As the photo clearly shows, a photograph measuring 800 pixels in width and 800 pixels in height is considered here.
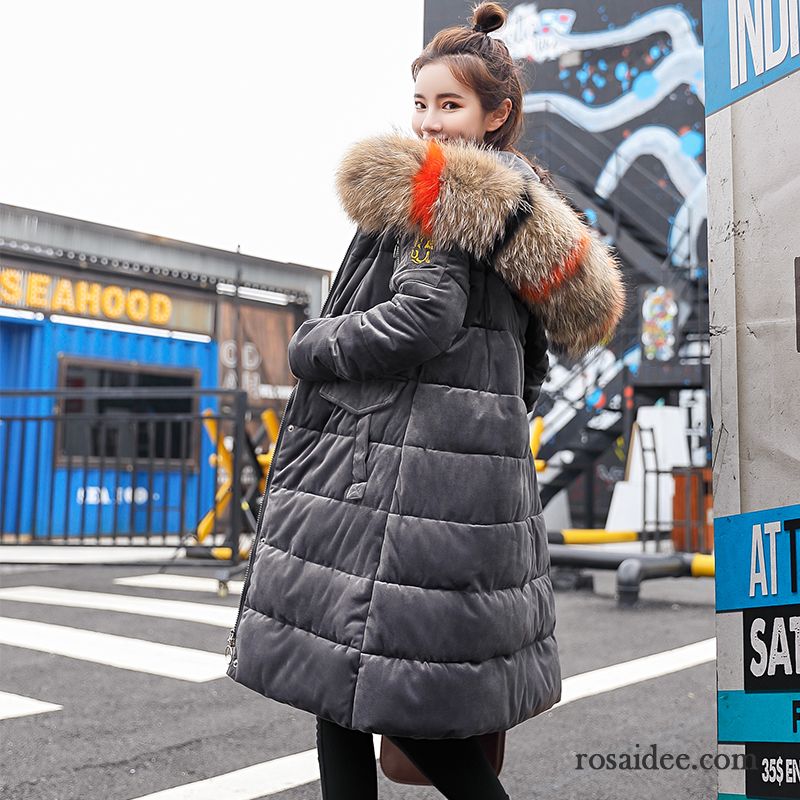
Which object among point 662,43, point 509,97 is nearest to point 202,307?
point 662,43

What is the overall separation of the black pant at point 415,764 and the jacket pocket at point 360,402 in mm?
444

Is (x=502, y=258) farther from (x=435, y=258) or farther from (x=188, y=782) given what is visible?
(x=188, y=782)

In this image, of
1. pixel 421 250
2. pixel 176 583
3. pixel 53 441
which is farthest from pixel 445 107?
pixel 53 441

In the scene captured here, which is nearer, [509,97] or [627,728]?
[509,97]

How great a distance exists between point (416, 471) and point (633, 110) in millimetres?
14660

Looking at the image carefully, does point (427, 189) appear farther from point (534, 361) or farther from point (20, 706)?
point (20, 706)

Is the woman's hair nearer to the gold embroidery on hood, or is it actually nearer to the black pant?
the gold embroidery on hood

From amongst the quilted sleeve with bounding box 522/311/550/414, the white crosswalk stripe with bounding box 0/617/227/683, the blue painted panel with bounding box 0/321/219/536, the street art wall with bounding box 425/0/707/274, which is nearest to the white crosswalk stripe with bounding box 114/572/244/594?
the white crosswalk stripe with bounding box 0/617/227/683

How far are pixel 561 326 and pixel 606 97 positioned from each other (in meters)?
14.5

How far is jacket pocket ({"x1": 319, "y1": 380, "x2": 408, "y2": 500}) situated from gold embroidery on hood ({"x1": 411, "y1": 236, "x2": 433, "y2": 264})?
22 centimetres

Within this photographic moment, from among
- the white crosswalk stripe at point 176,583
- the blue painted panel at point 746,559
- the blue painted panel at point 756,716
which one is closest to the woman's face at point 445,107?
the blue painted panel at point 746,559

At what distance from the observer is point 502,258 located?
5.59 ft

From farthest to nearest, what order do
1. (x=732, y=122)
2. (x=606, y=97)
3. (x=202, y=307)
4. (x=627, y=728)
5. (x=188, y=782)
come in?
(x=606, y=97) → (x=202, y=307) → (x=627, y=728) → (x=188, y=782) → (x=732, y=122)

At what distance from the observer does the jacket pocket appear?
5.28ft
